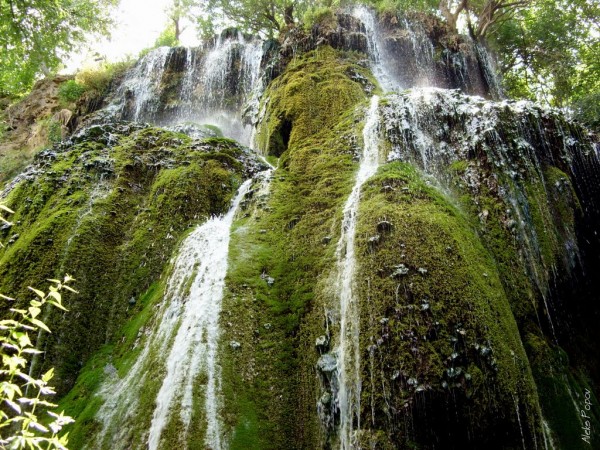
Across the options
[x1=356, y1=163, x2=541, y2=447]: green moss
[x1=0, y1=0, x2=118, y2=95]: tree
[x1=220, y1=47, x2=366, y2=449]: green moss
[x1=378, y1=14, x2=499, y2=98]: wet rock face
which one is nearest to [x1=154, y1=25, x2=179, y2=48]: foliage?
[x1=378, y1=14, x2=499, y2=98]: wet rock face

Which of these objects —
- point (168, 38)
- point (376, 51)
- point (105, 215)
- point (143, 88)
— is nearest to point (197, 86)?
point (143, 88)

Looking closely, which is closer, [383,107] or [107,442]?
[107,442]

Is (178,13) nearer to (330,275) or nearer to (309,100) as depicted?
(309,100)

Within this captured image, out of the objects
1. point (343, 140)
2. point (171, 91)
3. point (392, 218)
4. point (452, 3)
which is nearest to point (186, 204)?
point (343, 140)

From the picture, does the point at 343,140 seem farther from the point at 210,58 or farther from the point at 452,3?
Result: the point at 452,3

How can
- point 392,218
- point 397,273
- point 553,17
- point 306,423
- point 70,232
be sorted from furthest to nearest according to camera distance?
point 553,17
point 70,232
point 392,218
point 397,273
point 306,423

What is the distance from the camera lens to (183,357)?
5.20 m

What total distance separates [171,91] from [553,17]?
16018mm

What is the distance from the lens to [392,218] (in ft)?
19.2

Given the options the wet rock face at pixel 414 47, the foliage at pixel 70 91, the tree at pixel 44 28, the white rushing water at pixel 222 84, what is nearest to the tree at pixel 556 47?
the wet rock face at pixel 414 47

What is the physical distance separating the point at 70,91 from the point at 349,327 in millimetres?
17756

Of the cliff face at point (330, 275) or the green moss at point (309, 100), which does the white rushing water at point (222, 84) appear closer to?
the green moss at point (309, 100)

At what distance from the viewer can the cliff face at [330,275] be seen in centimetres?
457

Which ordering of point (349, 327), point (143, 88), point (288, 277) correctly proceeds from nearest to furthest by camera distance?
point (349, 327)
point (288, 277)
point (143, 88)
